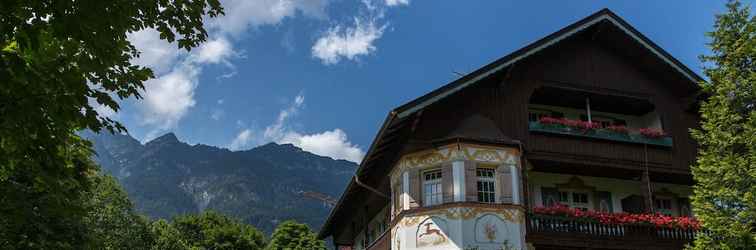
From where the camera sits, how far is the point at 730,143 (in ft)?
64.4

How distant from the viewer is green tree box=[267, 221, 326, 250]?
228ft

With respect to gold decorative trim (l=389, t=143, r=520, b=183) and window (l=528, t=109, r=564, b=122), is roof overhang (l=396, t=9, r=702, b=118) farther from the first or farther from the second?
window (l=528, t=109, r=564, b=122)

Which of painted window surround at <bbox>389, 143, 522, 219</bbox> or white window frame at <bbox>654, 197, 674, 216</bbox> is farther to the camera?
white window frame at <bbox>654, 197, 674, 216</bbox>

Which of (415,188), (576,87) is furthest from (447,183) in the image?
(576,87)

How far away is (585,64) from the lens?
24906 millimetres

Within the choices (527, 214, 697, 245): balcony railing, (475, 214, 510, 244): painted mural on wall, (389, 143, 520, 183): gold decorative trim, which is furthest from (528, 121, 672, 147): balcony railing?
(475, 214, 510, 244): painted mural on wall

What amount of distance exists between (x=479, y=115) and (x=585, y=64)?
15.0ft

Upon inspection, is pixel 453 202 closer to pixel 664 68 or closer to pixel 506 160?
pixel 506 160

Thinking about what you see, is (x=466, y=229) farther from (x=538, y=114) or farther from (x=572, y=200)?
(x=538, y=114)

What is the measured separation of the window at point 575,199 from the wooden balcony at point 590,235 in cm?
251

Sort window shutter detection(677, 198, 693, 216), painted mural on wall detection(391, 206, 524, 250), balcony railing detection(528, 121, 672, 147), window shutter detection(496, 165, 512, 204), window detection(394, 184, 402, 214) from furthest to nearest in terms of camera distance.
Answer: window shutter detection(677, 198, 693, 216)
balcony railing detection(528, 121, 672, 147)
window detection(394, 184, 402, 214)
window shutter detection(496, 165, 512, 204)
painted mural on wall detection(391, 206, 524, 250)

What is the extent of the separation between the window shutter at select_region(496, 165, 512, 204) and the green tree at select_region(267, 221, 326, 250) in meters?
47.9

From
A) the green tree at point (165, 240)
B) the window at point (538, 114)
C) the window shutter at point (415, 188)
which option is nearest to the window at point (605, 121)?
the window at point (538, 114)

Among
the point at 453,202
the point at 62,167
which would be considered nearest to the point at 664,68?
the point at 453,202
